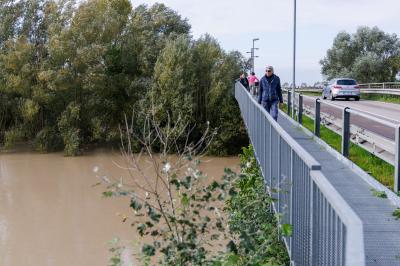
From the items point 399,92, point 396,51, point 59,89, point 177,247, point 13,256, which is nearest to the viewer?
point 177,247

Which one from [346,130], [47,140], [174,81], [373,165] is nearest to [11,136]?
[47,140]

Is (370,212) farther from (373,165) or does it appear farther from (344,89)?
(344,89)

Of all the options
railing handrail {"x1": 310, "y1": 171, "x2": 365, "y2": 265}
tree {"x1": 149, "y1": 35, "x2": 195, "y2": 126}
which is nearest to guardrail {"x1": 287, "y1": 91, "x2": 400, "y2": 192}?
railing handrail {"x1": 310, "y1": 171, "x2": 365, "y2": 265}

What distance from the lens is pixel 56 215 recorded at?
22.6m

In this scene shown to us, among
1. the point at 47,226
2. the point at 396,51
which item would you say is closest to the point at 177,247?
the point at 47,226

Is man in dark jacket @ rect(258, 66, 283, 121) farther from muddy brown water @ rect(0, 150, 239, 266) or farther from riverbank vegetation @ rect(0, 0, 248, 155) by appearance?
riverbank vegetation @ rect(0, 0, 248, 155)

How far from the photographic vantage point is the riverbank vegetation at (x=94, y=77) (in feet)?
128

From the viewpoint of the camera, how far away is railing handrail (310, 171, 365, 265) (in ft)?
6.99

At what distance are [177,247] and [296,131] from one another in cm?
979

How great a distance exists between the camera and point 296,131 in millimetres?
14133

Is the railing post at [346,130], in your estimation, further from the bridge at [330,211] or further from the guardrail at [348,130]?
the bridge at [330,211]

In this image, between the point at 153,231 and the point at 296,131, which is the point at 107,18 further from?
the point at 153,231

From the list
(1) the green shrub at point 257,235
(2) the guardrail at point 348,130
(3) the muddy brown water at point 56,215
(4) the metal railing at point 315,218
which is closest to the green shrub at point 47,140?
(3) the muddy brown water at point 56,215

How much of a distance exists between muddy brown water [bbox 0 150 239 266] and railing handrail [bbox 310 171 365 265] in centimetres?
676
